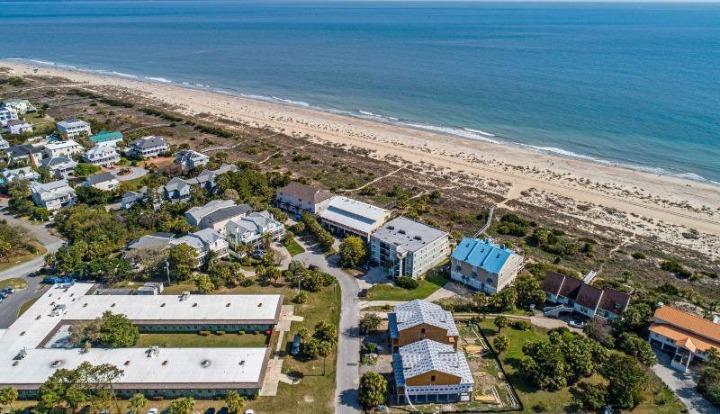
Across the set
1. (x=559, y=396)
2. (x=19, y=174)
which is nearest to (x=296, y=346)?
(x=559, y=396)

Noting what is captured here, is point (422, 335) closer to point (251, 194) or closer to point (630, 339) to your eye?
point (630, 339)

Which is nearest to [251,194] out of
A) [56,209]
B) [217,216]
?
[217,216]

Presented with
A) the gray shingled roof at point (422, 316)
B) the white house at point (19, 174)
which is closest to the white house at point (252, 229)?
the gray shingled roof at point (422, 316)

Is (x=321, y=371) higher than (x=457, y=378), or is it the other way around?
(x=457, y=378)

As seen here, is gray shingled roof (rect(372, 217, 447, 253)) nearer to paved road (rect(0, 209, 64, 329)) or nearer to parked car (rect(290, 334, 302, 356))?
parked car (rect(290, 334, 302, 356))

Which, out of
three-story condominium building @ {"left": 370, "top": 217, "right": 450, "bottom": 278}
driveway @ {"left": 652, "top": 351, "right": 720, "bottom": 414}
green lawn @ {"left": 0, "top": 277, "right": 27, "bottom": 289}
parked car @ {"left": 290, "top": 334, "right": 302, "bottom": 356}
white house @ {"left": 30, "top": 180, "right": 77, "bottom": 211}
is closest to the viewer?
driveway @ {"left": 652, "top": 351, "right": 720, "bottom": 414}

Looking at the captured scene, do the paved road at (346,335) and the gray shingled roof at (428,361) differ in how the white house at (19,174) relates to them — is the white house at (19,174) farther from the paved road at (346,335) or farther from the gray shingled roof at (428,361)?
the gray shingled roof at (428,361)

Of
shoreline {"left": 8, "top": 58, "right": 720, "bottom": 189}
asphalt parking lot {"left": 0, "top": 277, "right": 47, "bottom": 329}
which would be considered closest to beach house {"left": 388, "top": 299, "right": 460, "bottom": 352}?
asphalt parking lot {"left": 0, "top": 277, "right": 47, "bottom": 329}

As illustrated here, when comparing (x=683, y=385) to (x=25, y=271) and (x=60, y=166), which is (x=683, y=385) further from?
(x=60, y=166)
